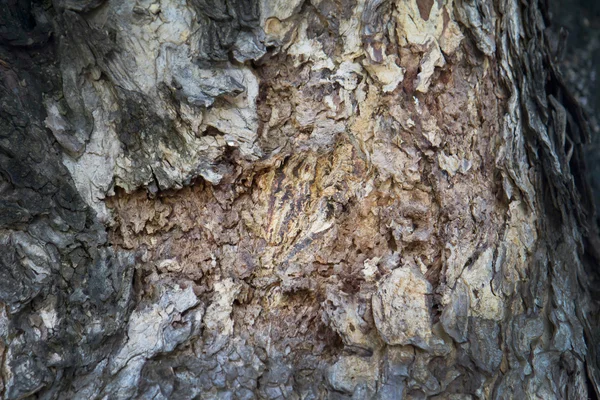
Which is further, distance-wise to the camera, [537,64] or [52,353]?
[537,64]

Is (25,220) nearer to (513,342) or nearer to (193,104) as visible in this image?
(193,104)

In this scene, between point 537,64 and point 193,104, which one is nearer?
point 193,104

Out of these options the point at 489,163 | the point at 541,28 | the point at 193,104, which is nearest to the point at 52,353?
the point at 193,104

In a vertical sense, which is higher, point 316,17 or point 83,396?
point 316,17

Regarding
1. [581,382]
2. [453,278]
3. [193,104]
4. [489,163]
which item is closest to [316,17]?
[193,104]

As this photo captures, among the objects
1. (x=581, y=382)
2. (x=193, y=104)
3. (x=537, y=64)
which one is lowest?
(x=581, y=382)

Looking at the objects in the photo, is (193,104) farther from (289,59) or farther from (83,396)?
(83,396)
